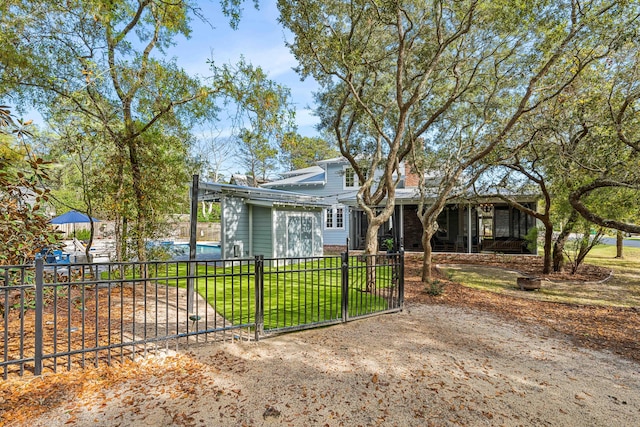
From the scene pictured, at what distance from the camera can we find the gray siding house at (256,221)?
1230 centimetres

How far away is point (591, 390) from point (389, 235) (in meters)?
16.0

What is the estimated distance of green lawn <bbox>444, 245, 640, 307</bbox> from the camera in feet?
27.5

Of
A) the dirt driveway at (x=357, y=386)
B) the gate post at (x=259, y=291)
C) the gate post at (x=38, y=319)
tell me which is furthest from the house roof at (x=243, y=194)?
the gate post at (x=38, y=319)

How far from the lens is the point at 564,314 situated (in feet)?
22.9

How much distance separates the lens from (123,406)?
10.2 ft

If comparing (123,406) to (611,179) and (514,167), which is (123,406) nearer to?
(611,179)

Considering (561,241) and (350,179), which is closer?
(561,241)

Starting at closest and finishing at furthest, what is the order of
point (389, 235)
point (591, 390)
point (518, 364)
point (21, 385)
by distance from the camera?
point (21, 385) < point (591, 390) < point (518, 364) < point (389, 235)

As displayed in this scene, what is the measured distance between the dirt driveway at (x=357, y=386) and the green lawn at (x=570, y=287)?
431 cm

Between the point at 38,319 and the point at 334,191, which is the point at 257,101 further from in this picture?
the point at 334,191

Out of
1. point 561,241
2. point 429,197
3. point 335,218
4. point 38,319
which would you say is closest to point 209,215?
Result: point 335,218

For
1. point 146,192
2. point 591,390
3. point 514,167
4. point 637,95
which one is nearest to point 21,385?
point 146,192

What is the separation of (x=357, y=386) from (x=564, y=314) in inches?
231

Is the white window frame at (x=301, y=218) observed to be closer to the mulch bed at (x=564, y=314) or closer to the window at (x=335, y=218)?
Result: the mulch bed at (x=564, y=314)
